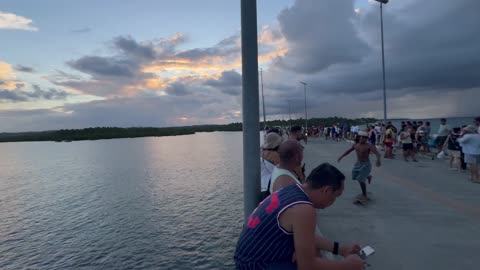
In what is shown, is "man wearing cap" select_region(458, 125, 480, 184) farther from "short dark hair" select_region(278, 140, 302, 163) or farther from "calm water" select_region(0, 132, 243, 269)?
"short dark hair" select_region(278, 140, 302, 163)

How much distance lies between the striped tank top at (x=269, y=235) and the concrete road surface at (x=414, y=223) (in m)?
3.12

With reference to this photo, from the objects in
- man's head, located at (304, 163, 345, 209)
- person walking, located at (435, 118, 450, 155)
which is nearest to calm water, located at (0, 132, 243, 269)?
man's head, located at (304, 163, 345, 209)

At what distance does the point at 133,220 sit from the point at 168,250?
340cm

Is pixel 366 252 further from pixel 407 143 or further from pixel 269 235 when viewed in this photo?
pixel 407 143

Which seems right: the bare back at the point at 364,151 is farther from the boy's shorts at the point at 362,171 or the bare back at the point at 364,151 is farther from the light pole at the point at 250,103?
the light pole at the point at 250,103

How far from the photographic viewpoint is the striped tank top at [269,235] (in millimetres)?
1897

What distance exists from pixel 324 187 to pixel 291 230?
0.38m

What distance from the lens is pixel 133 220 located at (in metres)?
11.3

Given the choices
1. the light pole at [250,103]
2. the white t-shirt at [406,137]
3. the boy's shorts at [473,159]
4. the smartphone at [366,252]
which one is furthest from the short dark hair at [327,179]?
the white t-shirt at [406,137]

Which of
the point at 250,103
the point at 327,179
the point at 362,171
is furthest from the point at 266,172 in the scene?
the point at 362,171

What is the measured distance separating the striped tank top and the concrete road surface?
3.12 metres

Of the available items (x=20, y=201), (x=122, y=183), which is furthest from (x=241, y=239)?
(x=122, y=183)

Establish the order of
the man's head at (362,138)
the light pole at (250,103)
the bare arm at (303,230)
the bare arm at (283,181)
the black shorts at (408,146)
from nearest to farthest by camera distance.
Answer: the bare arm at (303,230) < the bare arm at (283,181) < the light pole at (250,103) < the man's head at (362,138) < the black shorts at (408,146)

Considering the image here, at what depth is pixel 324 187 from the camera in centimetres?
208
